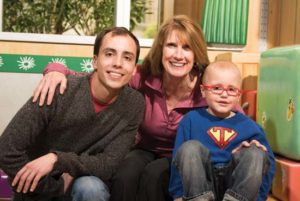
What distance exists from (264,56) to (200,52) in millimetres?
339

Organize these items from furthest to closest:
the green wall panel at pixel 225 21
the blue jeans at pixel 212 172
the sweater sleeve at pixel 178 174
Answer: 1. the green wall panel at pixel 225 21
2. the sweater sleeve at pixel 178 174
3. the blue jeans at pixel 212 172

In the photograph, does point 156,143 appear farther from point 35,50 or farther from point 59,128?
point 35,50

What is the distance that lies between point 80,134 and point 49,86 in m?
0.19

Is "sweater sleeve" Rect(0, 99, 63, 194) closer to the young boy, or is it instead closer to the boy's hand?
the young boy

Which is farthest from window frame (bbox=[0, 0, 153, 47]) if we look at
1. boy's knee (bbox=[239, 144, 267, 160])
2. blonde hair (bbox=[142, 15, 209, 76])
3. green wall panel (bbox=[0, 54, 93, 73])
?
boy's knee (bbox=[239, 144, 267, 160])

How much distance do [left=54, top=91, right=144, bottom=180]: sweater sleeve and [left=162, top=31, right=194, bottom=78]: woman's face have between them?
0.17m

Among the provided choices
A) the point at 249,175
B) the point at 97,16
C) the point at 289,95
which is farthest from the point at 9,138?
the point at 97,16

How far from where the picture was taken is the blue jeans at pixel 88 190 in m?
1.22

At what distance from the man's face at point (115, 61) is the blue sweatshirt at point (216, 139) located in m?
0.26

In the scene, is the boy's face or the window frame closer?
Result: the boy's face

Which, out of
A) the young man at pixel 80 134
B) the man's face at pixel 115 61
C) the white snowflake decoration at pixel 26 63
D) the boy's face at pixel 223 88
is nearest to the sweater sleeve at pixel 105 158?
the young man at pixel 80 134

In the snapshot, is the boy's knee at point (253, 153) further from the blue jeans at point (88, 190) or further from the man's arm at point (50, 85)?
the man's arm at point (50, 85)

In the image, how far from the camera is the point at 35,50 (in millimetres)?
2137

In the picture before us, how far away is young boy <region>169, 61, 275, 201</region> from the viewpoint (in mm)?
1176
